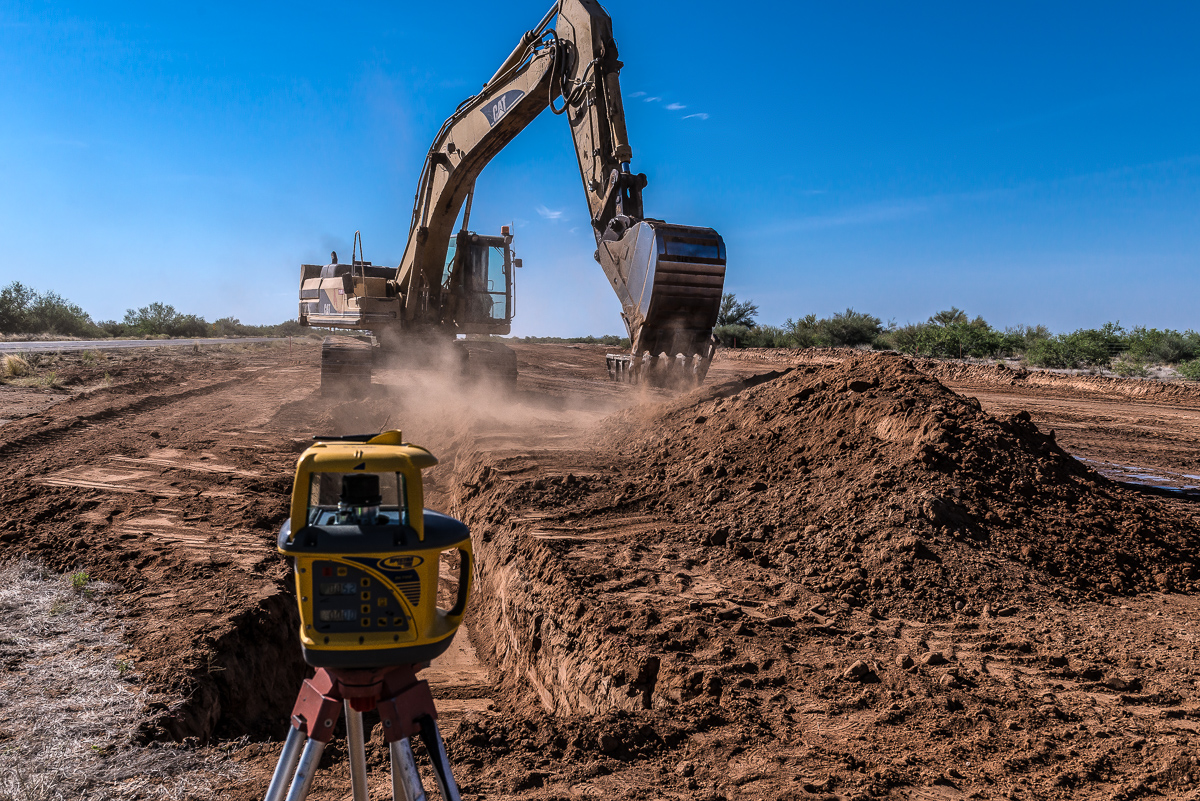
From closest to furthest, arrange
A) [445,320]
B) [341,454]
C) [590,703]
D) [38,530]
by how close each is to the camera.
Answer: [341,454] < [590,703] < [38,530] < [445,320]

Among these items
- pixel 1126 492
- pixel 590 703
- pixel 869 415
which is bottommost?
pixel 590 703

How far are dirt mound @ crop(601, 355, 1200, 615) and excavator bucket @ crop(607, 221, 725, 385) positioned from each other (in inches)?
60.0

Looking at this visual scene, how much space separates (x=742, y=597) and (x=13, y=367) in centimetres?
2262

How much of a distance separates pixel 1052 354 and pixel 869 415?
2517 centimetres

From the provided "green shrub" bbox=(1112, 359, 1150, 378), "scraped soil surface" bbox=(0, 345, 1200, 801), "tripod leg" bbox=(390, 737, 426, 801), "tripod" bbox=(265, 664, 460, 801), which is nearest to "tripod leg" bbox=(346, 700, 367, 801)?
"tripod" bbox=(265, 664, 460, 801)

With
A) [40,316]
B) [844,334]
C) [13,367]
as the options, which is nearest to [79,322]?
[40,316]

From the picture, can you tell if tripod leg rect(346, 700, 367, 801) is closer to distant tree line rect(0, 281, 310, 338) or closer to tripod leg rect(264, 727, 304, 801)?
tripod leg rect(264, 727, 304, 801)

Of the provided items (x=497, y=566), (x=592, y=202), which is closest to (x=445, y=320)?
(x=592, y=202)

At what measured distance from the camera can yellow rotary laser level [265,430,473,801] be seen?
1658 mm

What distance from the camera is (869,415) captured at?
729cm

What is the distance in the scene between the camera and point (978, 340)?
106 ft

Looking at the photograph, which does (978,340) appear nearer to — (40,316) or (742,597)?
(742,597)

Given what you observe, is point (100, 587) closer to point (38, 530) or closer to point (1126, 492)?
point (38, 530)

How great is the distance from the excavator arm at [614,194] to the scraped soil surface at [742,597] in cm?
103
